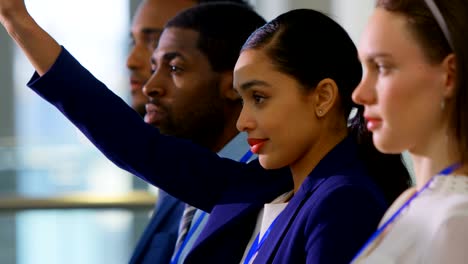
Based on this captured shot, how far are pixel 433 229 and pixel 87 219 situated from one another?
2.92 m

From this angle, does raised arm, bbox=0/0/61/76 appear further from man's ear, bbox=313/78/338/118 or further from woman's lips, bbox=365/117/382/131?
woman's lips, bbox=365/117/382/131

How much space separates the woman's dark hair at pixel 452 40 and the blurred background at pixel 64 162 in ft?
9.06

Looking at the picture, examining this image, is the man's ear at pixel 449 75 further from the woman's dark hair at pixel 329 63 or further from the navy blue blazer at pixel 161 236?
the navy blue blazer at pixel 161 236

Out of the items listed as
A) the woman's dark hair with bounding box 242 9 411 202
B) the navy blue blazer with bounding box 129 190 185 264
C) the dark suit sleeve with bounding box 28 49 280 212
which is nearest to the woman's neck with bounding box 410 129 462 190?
the woman's dark hair with bounding box 242 9 411 202

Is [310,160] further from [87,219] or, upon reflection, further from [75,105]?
[87,219]

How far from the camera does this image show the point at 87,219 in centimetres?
386

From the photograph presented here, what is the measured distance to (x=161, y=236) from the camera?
2092 millimetres

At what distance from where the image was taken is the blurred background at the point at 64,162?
3785 millimetres

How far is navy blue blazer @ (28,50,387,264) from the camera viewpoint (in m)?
1.36

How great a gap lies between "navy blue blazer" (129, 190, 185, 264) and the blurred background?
1609 millimetres

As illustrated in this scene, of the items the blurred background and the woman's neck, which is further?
the blurred background

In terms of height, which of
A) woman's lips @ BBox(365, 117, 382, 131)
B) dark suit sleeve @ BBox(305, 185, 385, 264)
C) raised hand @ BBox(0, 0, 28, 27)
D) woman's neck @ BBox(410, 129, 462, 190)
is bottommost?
dark suit sleeve @ BBox(305, 185, 385, 264)

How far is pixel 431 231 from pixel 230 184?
29.9 inches

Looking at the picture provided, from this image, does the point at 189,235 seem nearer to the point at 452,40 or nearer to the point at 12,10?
the point at 12,10
